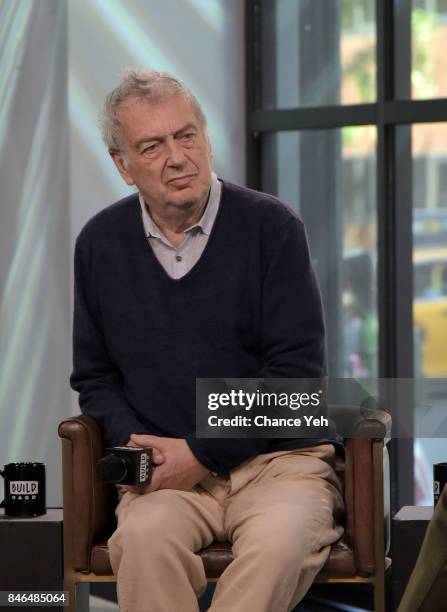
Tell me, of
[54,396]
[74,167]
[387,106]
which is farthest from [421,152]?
[54,396]

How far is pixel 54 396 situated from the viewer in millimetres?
4699

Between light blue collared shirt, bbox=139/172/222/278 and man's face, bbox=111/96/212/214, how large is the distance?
2.4 inches

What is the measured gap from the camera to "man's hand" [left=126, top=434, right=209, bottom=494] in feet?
9.91

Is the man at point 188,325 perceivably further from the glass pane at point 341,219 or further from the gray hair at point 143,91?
the glass pane at point 341,219

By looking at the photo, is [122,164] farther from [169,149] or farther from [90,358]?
[90,358]

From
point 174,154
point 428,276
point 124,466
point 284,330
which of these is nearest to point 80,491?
point 124,466

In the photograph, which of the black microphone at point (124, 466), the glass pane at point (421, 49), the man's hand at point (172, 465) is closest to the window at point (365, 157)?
the glass pane at point (421, 49)

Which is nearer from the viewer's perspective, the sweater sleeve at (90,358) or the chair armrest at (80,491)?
the chair armrest at (80,491)

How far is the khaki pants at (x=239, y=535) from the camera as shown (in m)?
2.76

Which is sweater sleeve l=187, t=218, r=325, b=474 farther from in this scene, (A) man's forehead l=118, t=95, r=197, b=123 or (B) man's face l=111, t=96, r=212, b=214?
(A) man's forehead l=118, t=95, r=197, b=123

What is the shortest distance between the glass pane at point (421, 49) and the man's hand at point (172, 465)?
2.22m

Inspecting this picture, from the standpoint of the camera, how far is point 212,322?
3115 millimetres

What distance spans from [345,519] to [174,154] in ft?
3.43

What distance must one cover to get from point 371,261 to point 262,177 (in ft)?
2.02
